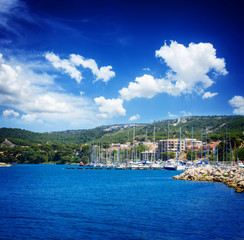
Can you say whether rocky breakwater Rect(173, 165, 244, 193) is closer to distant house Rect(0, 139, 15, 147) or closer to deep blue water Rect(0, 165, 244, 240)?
deep blue water Rect(0, 165, 244, 240)

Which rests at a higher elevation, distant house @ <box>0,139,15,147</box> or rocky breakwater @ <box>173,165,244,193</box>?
distant house @ <box>0,139,15,147</box>

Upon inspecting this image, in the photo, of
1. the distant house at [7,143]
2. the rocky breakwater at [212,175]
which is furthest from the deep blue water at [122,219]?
the distant house at [7,143]

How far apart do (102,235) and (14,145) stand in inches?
7453

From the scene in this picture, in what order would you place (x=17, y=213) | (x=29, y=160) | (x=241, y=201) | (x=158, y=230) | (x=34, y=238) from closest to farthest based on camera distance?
(x=34, y=238) → (x=158, y=230) → (x=17, y=213) → (x=241, y=201) → (x=29, y=160)

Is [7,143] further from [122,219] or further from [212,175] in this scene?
[122,219]

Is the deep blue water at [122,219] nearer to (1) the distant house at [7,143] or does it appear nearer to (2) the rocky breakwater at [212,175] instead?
(2) the rocky breakwater at [212,175]

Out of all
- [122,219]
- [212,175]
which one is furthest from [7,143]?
[122,219]

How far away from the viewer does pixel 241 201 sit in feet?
79.6

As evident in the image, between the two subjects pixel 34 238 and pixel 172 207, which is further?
pixel 172 207

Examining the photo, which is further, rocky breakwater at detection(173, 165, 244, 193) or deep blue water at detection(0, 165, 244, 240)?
rocky breakwater at detection(173, 165, 244, 193)

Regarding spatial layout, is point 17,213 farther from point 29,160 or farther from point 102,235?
point 29,160

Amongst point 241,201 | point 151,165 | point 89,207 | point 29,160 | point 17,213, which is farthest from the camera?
point 29,160

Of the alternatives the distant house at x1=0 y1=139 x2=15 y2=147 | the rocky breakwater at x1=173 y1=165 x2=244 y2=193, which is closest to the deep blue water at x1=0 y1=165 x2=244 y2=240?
the rocky breakwater at x1=173 y1=165 x2=244 y2=193

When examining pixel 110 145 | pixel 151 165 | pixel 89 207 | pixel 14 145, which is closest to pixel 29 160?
pixel 14 145
